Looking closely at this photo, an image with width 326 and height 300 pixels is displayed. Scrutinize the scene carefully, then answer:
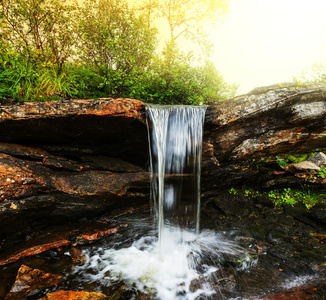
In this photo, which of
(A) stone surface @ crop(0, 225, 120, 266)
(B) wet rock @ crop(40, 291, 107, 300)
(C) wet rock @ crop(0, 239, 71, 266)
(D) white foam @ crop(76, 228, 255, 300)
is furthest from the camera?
(A) stone surface @ crop(0, 225, 120, 266)

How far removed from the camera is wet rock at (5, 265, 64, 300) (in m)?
2.94

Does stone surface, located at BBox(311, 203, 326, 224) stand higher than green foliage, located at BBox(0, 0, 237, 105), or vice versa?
green foliage, located at BBox(0, 0, 237, 105)

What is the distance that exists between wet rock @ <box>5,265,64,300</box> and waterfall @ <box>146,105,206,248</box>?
307 centimetres

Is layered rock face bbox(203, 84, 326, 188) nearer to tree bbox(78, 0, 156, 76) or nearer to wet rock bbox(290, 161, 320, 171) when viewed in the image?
wet rock bbox(290, 161, 320, 171)

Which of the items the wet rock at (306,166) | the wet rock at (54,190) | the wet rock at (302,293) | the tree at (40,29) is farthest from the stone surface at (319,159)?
the tree at (40,29)

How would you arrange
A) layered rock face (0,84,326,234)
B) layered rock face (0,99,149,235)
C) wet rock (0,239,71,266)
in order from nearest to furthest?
wet rock (0,239,71,266) → layered rock face (0,99,149,235) → layered rock face (0,84,326,234)

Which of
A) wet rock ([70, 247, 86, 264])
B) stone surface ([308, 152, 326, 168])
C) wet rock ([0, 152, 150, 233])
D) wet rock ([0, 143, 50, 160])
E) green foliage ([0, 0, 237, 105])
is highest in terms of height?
green foliage ([0, 0, 237, 105])

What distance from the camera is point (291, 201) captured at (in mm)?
5949

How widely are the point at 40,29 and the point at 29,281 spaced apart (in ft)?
24.0

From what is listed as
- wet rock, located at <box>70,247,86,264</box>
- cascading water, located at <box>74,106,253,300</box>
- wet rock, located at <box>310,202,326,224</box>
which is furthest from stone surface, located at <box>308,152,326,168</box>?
wet rock, located at <box>70,247,86,264</box>

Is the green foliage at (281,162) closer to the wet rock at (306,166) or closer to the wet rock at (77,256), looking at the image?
the wet rock at (306,166)

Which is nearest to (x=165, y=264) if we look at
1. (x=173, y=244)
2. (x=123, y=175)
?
(x=173, y=244)

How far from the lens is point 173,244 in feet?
16.3

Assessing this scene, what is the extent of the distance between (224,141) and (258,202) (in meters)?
2.44
